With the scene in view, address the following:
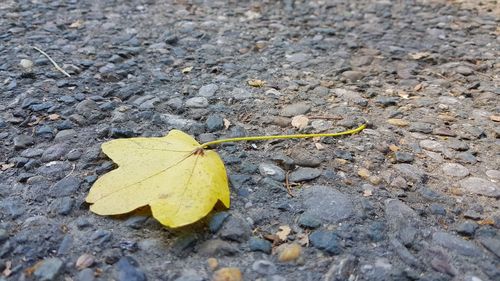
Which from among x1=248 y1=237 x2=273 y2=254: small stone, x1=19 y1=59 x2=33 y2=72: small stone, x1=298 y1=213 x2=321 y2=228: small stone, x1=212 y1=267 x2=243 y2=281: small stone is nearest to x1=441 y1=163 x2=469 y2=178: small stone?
x1=298 y1=213 x2=321 y2=228: small stone

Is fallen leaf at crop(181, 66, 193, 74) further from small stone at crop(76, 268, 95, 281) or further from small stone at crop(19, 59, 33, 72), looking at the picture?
small stone at crop(76, 268, 95, 281)

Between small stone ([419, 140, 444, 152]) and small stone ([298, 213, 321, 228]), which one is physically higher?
small stone ([298, 213, 321, 228])

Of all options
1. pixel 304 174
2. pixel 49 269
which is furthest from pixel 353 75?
pixel 49 269

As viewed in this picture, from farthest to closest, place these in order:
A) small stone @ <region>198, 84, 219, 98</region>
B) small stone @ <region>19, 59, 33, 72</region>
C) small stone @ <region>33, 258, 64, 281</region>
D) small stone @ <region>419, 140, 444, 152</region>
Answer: small stone @ <region>19, 59, 33, 72</region>, small stone @ <region>198, 84, 219, 98</region>, small stone @ <region>419, 140, 444, 152</region>, small stone @ <region>33, 258, 64, 281</region>

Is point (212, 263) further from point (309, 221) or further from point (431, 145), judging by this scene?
point (431, 145)

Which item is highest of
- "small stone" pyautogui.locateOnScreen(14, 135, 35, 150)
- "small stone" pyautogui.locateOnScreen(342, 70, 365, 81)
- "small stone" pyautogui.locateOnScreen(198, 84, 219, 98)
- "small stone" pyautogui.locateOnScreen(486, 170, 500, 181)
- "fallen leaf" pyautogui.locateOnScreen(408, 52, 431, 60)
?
"small stone" pyautogui.locateOnScreen(14, 135, 35, 150)

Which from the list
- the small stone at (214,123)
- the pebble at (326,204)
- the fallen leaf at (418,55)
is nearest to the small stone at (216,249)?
the pebble at (326,204)

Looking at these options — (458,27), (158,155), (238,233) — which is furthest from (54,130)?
(458,27)
